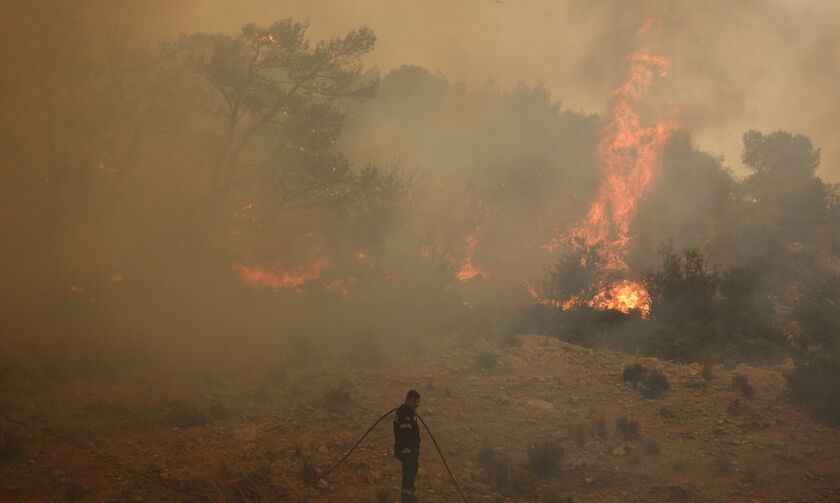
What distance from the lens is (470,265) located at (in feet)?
104

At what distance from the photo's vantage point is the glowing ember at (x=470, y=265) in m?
31.0

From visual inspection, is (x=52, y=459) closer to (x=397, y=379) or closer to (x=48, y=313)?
(x=397, y=379)

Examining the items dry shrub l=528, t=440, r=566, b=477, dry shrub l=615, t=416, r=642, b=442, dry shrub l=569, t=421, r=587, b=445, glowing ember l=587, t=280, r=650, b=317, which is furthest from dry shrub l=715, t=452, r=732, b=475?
glowing ember l=587, t=280, r=650, b=317

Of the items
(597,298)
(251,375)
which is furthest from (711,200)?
(251,375)

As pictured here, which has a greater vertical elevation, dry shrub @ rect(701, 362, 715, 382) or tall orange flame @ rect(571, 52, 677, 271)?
tall orange flame @ rect(571, 52, 677, 271)

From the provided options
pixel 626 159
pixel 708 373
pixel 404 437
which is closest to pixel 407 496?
pixel 404 437

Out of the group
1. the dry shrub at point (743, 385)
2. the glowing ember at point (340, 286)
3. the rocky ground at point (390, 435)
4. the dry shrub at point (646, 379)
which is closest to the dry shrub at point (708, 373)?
the rocky ground at point (390, 435)

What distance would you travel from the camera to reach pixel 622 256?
3381 centimetres

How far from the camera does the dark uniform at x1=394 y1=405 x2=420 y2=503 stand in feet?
26.4

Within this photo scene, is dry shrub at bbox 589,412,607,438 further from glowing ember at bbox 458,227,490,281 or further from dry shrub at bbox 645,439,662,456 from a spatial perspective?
glowing ember at bbox 458,227,490,281

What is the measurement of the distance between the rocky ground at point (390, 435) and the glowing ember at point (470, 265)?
1463 centimetres

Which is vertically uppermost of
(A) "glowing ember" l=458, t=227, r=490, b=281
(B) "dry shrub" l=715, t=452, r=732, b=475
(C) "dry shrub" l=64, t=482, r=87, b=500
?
(A) "glowing ember" l=458, t=227, r=490, b=281

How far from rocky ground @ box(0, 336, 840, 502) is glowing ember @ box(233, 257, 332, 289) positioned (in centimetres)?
717

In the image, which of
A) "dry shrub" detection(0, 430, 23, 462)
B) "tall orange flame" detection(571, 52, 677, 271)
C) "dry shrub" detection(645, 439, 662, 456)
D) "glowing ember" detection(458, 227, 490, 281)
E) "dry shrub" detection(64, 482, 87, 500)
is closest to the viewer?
"dry shrub" detection(64, 482, 87, 500)
